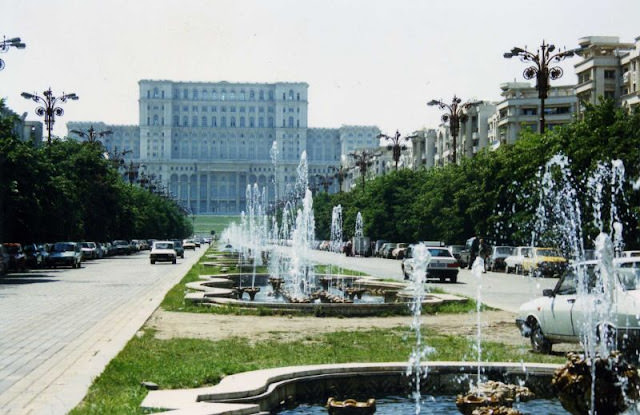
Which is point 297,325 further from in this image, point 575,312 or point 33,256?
point 33,256

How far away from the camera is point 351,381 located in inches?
406

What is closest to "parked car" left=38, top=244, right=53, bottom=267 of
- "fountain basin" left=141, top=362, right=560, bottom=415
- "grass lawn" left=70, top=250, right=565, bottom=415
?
"grass lawn" left=70, top=250, right=565, bottom=415

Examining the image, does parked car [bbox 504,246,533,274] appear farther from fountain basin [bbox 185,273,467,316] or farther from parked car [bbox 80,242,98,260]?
parked car [bbox 80,242,98,260]

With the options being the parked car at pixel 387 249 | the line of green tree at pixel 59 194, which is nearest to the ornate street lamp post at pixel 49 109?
the line of green tree at pixel 59 194

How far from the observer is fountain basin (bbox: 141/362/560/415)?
9273 millimetres

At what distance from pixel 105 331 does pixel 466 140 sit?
335ft

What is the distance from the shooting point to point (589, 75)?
84250mm

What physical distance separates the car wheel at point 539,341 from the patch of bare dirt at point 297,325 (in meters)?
0.97

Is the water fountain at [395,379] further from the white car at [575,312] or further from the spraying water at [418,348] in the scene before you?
the white car at [575,312]

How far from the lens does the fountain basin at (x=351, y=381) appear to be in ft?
30.4

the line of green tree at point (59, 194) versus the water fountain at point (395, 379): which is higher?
the line of green tree at point (59, 194)

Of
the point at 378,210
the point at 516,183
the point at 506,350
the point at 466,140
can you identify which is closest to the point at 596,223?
the point at 516,183

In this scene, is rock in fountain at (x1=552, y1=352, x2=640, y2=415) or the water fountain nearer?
rock in fountain at (x1=552, y1=352, x2=640, y2=415)

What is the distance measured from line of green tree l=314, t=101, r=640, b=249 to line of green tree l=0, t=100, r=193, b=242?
67.2 feet
